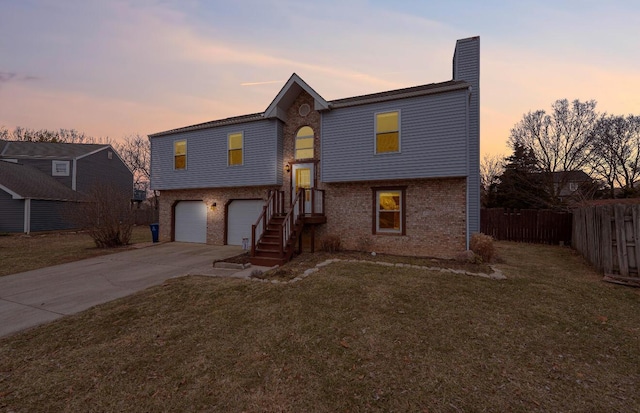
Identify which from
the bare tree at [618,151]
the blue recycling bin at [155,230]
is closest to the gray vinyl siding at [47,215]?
the blue recycling bin at [155,230]

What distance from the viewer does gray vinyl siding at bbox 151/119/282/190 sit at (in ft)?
39.1

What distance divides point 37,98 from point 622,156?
150 feet

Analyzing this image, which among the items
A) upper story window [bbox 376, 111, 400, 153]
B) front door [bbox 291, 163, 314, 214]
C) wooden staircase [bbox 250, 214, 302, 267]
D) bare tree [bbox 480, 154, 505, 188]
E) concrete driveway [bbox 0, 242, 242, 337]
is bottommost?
concrete driveway [bbox 0, 242, 242, 337]

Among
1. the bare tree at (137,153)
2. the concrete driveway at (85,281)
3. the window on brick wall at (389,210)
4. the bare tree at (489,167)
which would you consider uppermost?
the bare tree at (137,153)

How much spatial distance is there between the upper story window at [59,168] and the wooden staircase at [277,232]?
26.8m

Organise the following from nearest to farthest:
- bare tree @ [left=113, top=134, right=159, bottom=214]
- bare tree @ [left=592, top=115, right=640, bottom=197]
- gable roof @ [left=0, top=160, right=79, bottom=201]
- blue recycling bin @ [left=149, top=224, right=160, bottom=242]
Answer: blue recycling bin @ [left=149, top=224, right=160, bottom=242]
gable roof @ [left=0, top=160, right=79, bottom=201]
bare tree @ [left=592, top=115, right=640, bottom=197]
bare tree @ [left=113, top=134, right=159, bottom=214]

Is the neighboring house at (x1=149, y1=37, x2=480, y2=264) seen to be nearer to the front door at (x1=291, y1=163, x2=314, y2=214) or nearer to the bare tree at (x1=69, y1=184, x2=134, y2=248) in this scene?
the front door at (x1=291, y1=163, x2=314, y2=214)

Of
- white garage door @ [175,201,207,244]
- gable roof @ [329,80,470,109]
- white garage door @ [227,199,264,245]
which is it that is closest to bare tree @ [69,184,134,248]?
white garage door @ [175,201,207,244]

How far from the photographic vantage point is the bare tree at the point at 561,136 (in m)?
22.9

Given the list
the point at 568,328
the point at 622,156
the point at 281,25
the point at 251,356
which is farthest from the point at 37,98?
the point at 622,156

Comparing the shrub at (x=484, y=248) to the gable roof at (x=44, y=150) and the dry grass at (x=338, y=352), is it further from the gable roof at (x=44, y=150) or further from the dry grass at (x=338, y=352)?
the gable roof at (x=44, y=150)

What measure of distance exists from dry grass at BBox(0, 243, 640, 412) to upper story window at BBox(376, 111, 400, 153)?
566cm

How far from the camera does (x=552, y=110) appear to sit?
23969 mm

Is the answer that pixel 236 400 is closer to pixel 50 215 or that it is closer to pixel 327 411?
pixel 327 411
